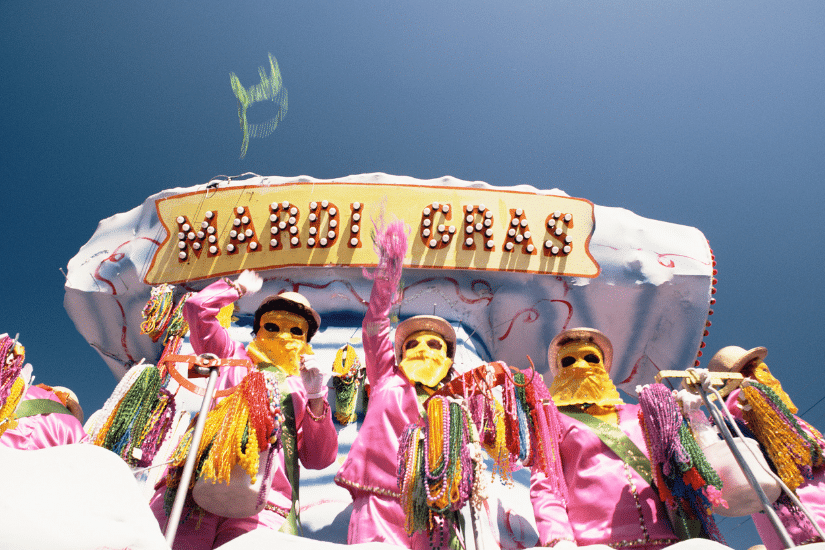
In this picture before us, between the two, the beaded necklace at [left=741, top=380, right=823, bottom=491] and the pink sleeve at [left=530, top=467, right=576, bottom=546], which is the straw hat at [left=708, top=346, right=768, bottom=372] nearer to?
the beaded necklace at [left=741, top=380, right=823, bottom=491]

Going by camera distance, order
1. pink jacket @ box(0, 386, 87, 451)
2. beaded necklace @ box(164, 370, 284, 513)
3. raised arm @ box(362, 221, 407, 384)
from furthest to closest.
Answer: raised arm @ box(362, 221, 407, 384) → pink jacket @ box(0, 386, 87, 451) → beaded necklace @ box(164, 370, 284, 513)

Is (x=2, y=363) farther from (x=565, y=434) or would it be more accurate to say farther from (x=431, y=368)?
(x=565, y=434)

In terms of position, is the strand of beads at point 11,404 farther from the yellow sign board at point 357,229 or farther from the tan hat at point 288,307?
the yellow sign board at point 357,229

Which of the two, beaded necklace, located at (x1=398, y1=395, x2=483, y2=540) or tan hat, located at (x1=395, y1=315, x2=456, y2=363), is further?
tan hat, located at (x1=395, y1=315, x2=456, y2=363)

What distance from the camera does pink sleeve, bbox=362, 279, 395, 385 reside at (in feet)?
11.5

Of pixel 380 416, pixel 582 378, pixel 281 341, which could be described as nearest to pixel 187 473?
pixel 380 416

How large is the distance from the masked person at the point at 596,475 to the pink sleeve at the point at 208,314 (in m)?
2.10

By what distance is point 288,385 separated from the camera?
11.5 ft

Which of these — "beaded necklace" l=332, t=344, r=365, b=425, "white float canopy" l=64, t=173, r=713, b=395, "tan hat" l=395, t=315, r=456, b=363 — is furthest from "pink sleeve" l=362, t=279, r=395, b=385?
"white float canopy" l=64, t=173, r=713, b=395

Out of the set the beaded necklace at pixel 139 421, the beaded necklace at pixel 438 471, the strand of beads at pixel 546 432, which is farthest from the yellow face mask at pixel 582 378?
the beaded necklace at pixel 139 421

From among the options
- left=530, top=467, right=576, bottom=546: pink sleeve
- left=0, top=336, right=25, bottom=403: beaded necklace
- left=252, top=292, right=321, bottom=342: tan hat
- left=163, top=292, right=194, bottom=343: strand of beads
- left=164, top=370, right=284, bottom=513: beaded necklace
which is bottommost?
left=530, top=467, right=576, bottom=546: pink sleeve

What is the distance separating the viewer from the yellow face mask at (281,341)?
147 inches

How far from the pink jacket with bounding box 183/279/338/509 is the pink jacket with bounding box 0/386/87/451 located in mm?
900

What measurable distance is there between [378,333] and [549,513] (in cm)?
142
